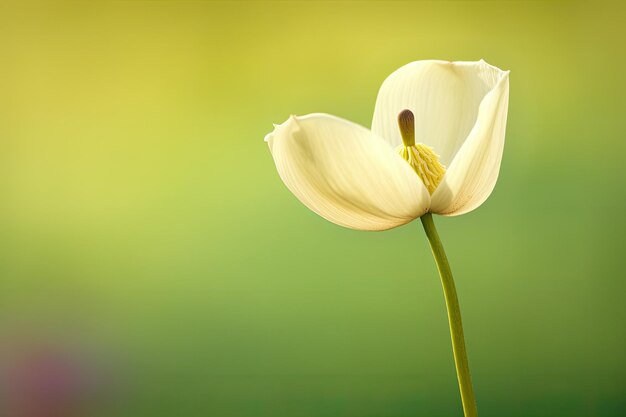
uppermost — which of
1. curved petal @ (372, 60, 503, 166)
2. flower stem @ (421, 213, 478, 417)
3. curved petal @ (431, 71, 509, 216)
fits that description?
curved petal @ (372, 60, 503, 166)

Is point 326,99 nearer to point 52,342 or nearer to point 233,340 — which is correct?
point 233,340

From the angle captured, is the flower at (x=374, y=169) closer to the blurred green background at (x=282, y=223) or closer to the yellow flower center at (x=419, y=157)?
the yellow flower center at (x=419, y=157)

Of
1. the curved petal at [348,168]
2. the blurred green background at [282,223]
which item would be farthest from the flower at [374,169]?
the blurred green background at [282,223]

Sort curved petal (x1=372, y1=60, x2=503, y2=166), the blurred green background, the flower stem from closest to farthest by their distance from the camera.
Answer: the flower stem < curved petal (x1=372, y1=60, x2=503, y2=166) < the blurred green background

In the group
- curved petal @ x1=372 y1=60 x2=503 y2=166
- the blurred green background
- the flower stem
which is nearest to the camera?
the flower stem

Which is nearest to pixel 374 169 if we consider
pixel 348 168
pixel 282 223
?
pixel 348 168

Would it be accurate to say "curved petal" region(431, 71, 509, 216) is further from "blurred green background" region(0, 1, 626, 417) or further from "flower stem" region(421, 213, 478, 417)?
"blurred green background" region(0, 1, 626, 417)

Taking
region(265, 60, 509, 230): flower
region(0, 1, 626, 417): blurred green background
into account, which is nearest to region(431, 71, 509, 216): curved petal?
region(265, 60, 509, 230): flower
